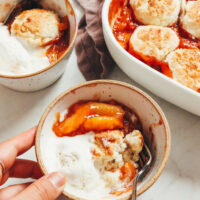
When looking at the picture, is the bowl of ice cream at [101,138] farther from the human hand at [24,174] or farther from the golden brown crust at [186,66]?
the golden brown crust at [186,66]

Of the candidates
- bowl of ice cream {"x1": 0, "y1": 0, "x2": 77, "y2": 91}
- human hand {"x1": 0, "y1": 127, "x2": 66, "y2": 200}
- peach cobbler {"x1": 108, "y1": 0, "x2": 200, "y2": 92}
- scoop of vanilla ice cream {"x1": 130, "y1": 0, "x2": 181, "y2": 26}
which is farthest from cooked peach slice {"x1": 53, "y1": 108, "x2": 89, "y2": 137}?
scoop of vanilla ice cream {"x1": 130, "y1": 0, "x2": 181, "y2": 26}

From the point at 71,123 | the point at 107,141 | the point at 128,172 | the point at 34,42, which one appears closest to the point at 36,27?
the point at 34,42

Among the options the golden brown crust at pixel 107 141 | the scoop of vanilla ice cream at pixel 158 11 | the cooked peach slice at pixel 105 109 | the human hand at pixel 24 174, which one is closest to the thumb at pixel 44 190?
the human hand at pixel 24 174

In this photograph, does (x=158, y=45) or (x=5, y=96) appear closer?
(x=158, y=45)

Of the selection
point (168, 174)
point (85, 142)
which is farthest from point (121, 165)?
point (168, 174)

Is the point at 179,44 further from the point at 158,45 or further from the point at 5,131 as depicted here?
the point at 5,131

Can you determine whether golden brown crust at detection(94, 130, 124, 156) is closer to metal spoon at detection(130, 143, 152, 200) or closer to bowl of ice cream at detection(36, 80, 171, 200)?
bowl of ice cream at detection(36, 80, 171, 200)
